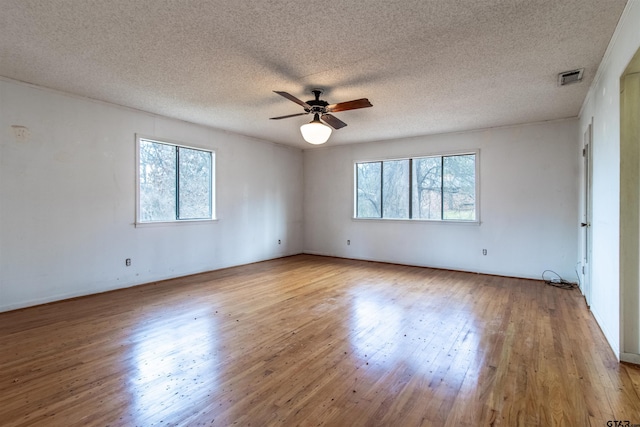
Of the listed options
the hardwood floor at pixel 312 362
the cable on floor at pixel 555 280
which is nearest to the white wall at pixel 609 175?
the hardwood floor at pixel 312 362

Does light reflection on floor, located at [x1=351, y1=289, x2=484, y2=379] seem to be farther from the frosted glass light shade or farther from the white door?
the frosted glass light shade

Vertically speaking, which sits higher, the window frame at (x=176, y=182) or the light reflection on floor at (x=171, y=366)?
the window frame at (x=176, y=182)

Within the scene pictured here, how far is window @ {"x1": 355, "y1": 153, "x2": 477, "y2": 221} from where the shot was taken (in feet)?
19.6

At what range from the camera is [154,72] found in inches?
134

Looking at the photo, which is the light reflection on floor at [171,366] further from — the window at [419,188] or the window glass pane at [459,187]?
the window glass pane at [459,187]

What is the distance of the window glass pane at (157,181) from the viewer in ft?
16.3

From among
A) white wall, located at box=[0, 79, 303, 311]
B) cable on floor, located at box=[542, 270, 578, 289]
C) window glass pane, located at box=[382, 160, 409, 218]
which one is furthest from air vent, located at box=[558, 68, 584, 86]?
white wall, located at box=[0, 79, 303, 311]

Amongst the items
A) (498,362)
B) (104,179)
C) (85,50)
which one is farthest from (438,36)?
(104,179)

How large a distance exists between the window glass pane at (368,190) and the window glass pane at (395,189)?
0.14 meters

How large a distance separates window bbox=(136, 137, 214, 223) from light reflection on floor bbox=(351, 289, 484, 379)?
3418 millimetres

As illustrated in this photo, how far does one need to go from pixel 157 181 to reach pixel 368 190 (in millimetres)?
4212

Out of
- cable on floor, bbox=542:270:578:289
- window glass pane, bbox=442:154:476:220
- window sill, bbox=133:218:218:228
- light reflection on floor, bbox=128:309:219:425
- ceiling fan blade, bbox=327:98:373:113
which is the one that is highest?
ceiling fan blade, bbox=327:98:373:113

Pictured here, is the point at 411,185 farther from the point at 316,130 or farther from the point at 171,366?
the point at 171,366

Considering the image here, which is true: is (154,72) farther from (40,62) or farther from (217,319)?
(217,319)
